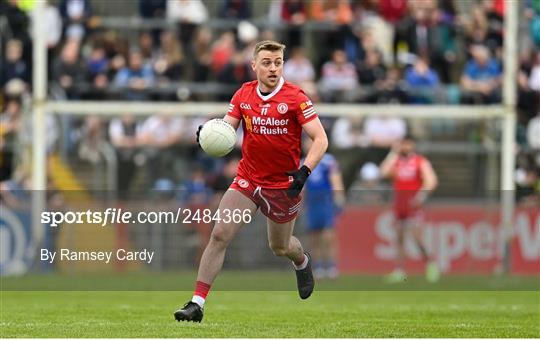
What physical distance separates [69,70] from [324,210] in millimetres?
5499

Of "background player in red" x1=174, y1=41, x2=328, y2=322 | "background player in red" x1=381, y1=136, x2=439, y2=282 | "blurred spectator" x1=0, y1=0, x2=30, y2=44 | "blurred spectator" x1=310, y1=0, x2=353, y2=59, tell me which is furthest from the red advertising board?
"background player in red" x1=174, y1=41, x2=328, y2=322

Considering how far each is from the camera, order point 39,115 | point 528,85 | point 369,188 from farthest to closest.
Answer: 1. point 528,85
2. point 369,188
3. point 39,115

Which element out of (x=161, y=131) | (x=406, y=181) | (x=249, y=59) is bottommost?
(x=406, y=181)

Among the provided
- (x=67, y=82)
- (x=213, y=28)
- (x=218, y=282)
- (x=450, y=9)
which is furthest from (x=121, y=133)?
(x=450, y=9)

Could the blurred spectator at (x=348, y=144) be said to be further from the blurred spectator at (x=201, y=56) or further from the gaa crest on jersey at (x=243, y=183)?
the gaa crest on jersey at (x=243, y=183)

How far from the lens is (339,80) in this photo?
26.7 metres

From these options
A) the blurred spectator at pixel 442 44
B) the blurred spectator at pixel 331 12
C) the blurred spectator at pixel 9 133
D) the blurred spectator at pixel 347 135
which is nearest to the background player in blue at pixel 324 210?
the blurred spectator at pixel 347 135

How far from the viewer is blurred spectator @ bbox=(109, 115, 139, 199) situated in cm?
2553

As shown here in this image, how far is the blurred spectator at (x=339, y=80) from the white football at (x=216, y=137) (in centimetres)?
1383

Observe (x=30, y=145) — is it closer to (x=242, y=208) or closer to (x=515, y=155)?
(x=515, y=155)

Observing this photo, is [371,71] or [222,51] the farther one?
[222,51]

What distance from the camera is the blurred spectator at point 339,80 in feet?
87.0

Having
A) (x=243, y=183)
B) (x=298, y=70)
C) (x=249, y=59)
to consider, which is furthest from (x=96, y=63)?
(x=243, y=183)

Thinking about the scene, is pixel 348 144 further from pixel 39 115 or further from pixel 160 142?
pixel 39 115
